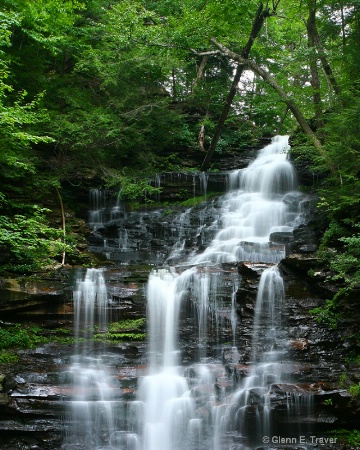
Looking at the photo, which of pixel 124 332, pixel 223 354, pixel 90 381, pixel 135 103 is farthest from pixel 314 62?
pixel 90 381

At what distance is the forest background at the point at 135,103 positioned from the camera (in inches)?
453

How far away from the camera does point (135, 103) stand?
1802cm

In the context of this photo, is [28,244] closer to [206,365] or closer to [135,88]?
[206,365]

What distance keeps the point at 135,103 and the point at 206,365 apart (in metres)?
12.0

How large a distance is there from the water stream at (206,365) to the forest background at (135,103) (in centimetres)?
168

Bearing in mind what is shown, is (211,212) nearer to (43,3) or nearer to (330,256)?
(330,256)

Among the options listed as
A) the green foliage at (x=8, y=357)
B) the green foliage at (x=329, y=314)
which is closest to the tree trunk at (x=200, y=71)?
→ the green foliage at (x=329, y=314)

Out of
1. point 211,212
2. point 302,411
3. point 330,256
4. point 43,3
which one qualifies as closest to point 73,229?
point 211,212

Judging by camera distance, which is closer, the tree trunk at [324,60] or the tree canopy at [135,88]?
the tree canopy at [135,88]

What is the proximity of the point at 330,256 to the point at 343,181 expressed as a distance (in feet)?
9.95

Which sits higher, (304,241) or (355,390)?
(304,241)

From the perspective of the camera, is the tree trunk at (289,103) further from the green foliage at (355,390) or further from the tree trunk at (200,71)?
the green foliage at (355,390)

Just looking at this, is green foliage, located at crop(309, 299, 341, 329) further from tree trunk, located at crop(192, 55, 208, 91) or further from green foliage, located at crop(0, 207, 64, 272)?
tree trunk, located at crop(192, 55, 208, 91)

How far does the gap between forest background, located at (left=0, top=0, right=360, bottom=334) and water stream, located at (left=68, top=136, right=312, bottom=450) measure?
1.68 meters
